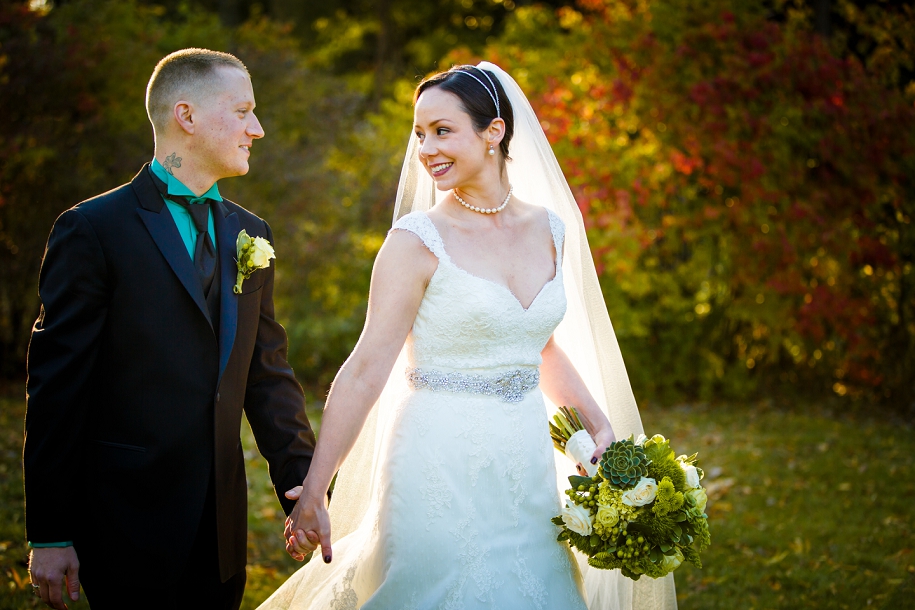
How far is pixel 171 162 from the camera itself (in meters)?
2.65

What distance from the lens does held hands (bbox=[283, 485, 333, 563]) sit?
8.36 ft

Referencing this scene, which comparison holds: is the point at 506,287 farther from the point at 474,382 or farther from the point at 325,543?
the point at 325,543

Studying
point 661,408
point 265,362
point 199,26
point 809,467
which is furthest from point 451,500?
point 199,26

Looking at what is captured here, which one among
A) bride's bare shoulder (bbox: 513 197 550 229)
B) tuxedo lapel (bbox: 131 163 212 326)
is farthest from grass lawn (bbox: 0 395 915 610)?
bride's bare shoulder (bbox: 513 197 550 229)

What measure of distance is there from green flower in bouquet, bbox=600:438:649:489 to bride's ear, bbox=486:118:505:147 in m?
1.16

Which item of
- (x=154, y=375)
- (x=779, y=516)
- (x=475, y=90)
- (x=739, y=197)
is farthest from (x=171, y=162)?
(x=739, y=197)

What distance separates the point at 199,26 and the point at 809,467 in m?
11.2

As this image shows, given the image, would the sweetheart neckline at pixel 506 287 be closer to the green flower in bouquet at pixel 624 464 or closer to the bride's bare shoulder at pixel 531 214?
the bride's bare shoulder at pixel 531 214

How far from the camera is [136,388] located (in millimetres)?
2490

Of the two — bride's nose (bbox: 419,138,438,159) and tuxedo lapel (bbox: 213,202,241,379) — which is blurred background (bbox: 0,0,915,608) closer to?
tuxedo lapel (bbox: 213,202,241,379)

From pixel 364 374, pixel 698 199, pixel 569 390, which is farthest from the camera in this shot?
pixel 698 199

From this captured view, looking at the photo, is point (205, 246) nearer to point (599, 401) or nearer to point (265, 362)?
point (265, 362)

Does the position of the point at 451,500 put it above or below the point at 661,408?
above

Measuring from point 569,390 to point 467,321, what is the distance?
2.10ft
